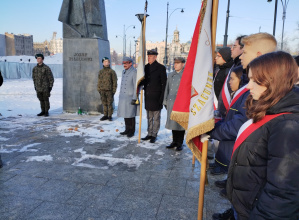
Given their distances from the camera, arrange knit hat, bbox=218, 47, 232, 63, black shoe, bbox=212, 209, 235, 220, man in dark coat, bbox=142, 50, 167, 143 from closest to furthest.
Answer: black shoe, bbox=212, 209, 235, 220 → knit hat, bbox=218, 47, 232, 63 → man in dark coat, bbox=142, 50, 167, 143

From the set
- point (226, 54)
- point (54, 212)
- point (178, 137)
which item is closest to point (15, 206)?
point (54, 212)

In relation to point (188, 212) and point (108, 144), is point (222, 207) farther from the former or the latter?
point (108, 144)

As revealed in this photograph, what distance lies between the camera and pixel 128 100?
644cm

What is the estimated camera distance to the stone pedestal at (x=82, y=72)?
898 centimetres

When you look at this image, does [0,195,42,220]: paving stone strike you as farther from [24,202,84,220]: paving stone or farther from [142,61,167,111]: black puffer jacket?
[142,61,167,111]: black puffer jacket

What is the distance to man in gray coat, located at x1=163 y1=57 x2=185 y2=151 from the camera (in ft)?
17.5

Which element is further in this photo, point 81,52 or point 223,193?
point 81,52

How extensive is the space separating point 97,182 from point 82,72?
627cm

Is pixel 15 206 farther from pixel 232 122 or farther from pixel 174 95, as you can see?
pixel 174 95

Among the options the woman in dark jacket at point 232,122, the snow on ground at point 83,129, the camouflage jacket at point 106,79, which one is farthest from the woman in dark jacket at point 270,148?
the camouflage jacket at point 106,79

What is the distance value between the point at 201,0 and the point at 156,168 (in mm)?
2822

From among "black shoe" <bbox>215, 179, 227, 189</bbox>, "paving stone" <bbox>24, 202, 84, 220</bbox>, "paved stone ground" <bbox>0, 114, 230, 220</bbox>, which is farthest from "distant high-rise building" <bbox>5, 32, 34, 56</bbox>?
"black shoe" <bbox>215, 179, 227, 189</bbox>

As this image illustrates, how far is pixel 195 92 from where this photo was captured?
7.93ft

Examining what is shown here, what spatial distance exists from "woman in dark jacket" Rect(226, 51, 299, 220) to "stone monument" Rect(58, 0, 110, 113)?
7.89m
